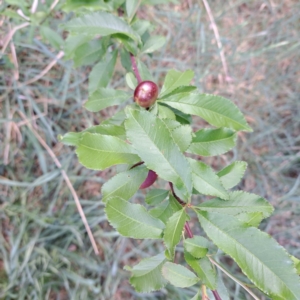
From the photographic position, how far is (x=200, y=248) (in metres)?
0.51

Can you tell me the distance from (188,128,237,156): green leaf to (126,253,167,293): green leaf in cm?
20

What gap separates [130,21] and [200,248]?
497 mm

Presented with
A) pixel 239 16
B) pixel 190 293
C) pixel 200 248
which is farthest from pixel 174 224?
pixel 239 16

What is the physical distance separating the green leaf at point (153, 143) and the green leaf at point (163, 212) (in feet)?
0.26

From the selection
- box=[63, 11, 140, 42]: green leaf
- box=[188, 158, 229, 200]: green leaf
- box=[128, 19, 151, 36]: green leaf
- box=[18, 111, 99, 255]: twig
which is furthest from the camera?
box=[18, 111, 99, 255]: twig

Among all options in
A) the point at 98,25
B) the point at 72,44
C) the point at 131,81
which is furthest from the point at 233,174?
the point at 72,44

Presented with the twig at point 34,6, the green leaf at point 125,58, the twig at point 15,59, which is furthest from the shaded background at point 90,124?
the green leaf at point 125,58

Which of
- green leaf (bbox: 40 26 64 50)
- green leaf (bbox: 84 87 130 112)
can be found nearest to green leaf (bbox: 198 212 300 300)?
green leaf (bbox: 84 87 130 112)

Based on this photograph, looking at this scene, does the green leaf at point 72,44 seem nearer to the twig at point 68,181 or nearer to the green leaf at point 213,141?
the green leaf at point 213,141

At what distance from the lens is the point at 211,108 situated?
60 centimetres

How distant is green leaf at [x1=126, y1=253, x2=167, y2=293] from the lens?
1.82 feet

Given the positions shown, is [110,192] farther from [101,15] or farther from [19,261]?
[19,261]

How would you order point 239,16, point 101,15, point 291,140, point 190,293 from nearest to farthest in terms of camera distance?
1. point 101,15
2. point 190,293
3. point 291,140
4. point 239,16

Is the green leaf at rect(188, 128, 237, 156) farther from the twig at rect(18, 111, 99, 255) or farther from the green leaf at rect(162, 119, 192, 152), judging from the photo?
the twig at rect(18, 111, 99, 255)
